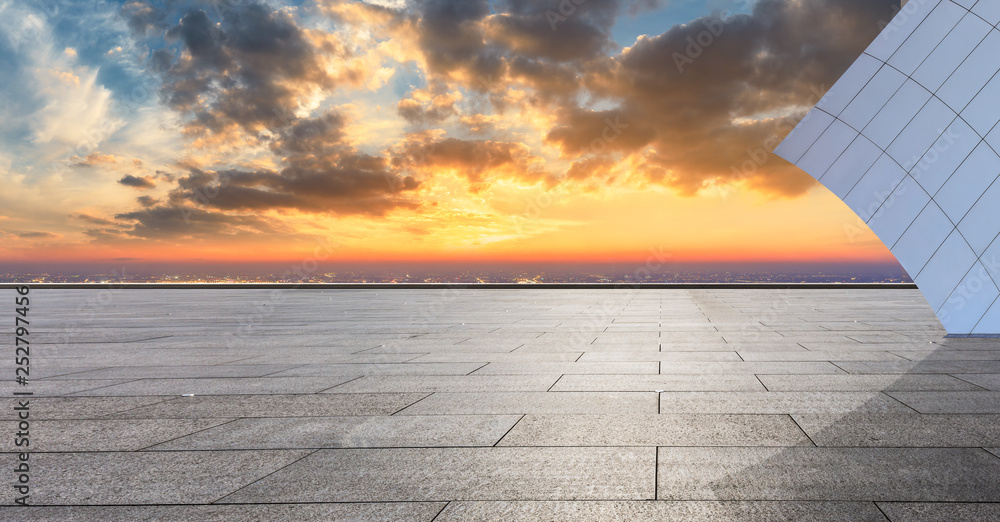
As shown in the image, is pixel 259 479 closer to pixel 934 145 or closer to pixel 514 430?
pixel 514 430

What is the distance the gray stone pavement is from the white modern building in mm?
2234

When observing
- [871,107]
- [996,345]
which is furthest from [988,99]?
[996,345]

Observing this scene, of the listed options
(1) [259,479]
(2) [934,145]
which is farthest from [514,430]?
(2) [934,145]

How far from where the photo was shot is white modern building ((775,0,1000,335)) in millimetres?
13812

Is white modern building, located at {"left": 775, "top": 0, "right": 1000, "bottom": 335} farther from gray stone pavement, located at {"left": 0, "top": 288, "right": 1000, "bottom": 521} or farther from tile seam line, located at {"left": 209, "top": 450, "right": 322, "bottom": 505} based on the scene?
tile seam line, located at {"left": 209, "top": 450, "right": 322, "bottom": 505}

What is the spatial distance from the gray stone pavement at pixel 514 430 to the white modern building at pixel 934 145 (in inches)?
88.0

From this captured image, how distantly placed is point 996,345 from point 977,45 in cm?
731

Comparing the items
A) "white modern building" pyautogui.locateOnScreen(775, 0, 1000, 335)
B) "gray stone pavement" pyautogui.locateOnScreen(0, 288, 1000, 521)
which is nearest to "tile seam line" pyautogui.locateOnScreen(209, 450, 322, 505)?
"gray stone pavement" pyautogui.locateOnScreen(0, 288, 1000, 521)

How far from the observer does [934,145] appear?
47.1 feet

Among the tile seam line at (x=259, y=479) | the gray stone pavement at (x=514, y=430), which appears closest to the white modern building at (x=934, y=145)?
the gray stone pavement at (x=514, y=430)

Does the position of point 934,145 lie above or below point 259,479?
above

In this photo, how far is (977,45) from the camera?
13734mm

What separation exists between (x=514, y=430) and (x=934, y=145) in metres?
14.5

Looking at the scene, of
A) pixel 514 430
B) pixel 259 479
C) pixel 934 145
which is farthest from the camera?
pixel 934 145
